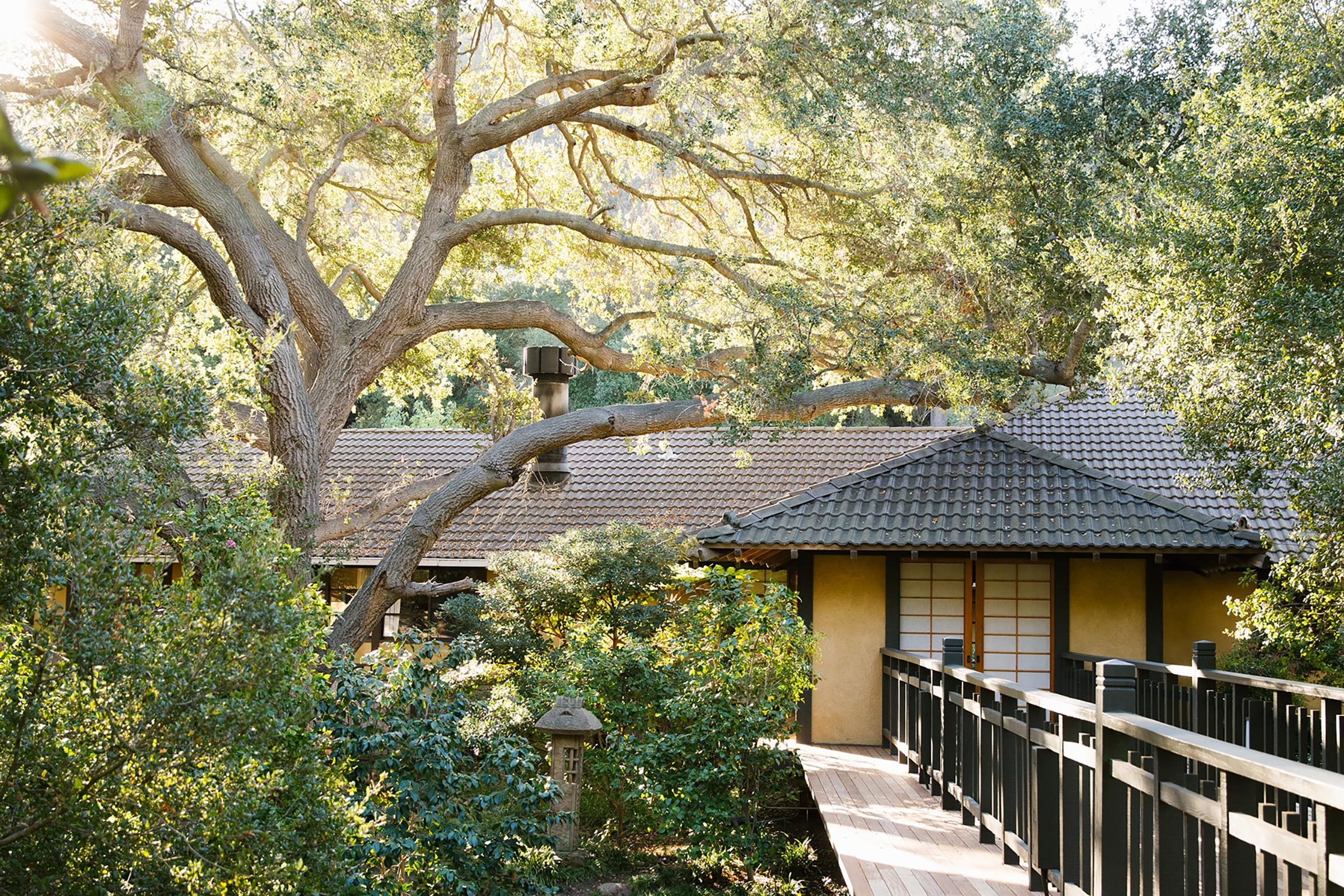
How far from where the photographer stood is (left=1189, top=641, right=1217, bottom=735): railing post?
7566 mm

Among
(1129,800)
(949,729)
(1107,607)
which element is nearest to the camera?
(1129,800)


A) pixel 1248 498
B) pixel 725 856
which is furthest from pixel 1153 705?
pixel 725 856

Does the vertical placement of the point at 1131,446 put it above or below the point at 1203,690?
above

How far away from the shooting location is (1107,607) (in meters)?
12.5

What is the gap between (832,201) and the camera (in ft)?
40.2

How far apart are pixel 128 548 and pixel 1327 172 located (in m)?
8.01

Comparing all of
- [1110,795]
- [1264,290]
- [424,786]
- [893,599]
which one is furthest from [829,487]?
[1110,795]

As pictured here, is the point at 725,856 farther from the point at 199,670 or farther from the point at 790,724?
the point at 199,670

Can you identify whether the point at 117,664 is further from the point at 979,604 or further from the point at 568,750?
the point at 979,604

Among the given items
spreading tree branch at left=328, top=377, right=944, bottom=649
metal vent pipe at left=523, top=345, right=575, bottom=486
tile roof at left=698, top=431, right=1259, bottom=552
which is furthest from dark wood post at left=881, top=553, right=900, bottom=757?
metal vent pipe at left=523, top=345, right=575, bottom=486

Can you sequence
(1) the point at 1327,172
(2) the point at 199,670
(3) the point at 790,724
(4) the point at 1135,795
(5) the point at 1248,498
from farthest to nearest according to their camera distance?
(3) the point at 790,724
(5) the point at 1248,498
(1) the point at 1327,172
(2) the point at 199,670
(4) the point at 1135,795

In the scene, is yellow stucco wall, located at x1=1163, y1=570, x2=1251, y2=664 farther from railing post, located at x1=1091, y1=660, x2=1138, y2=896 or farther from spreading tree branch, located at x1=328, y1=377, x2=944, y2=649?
railing post, located at x1=1091, y1=660, x2=1138, y2=896

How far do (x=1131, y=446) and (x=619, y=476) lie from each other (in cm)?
781

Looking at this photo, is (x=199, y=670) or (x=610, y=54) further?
(x=610, y=54)
